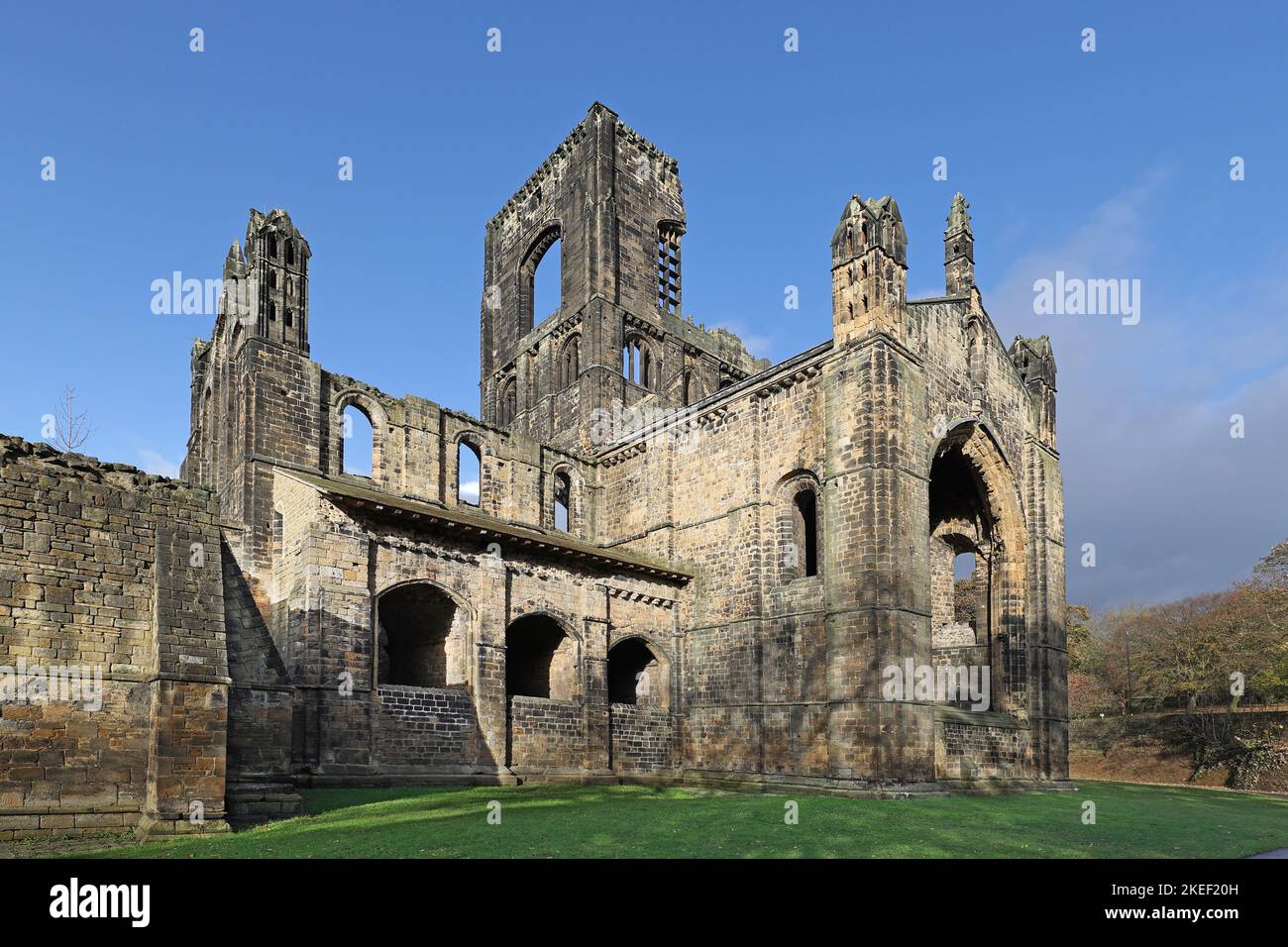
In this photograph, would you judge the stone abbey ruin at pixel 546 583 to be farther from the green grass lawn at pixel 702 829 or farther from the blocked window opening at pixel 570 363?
the blocked window opening at pixel 570 363

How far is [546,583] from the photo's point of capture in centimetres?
2239

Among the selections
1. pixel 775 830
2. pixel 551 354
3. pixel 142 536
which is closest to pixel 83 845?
pixel 142 536

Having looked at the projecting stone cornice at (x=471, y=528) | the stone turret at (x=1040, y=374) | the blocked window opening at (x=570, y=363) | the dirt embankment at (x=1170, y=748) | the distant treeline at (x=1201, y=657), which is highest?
the blocked window opening at (x=570, y=363)

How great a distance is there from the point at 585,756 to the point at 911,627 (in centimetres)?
847

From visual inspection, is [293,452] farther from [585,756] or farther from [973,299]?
[973,299]

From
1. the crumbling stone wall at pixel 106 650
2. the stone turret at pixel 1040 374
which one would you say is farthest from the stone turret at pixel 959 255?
the crumbling stone wall at pixel 106 650

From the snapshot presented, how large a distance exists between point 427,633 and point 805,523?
10.4m

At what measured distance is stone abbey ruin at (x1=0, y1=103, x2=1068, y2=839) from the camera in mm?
12250

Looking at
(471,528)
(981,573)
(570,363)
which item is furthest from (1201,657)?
(471,528)

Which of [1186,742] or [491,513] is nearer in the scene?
[491,513]

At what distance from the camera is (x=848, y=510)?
20.7m

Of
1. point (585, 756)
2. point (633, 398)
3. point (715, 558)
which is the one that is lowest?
point (585, 756)

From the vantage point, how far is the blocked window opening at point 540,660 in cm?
2266

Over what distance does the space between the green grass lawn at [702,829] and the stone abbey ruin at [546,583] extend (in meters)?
1.43
